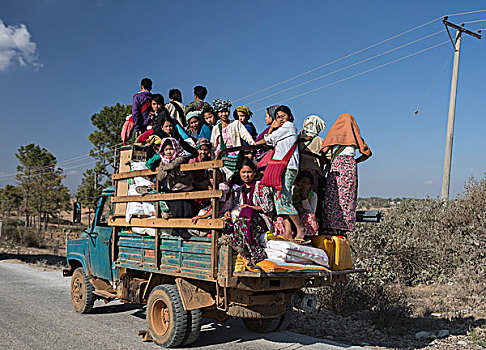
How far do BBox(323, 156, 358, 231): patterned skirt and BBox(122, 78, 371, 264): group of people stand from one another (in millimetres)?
13

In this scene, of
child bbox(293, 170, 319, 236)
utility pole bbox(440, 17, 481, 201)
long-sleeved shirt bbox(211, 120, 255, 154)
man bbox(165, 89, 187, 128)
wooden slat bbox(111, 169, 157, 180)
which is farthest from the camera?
utility pole bbox(440, 17, 481, 201)

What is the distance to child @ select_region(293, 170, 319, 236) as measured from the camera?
5.67 metres

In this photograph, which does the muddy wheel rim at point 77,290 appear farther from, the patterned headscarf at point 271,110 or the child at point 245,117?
the patterned headscarf at point 271,110

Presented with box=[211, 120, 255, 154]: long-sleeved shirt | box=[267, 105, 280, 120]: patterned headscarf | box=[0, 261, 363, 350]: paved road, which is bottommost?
box=[0, 261, 363, 350]: paved road

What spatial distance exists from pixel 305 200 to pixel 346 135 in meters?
1.00

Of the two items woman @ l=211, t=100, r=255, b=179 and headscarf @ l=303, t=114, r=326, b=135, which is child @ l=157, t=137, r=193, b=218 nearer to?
woman @ l=211, t=100, r=255, b=179

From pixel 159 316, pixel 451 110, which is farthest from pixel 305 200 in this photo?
pixel 451 110

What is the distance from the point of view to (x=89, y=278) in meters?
7.76

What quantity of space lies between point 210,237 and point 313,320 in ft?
10.7

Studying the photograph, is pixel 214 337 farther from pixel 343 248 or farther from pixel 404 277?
pixel 404 277

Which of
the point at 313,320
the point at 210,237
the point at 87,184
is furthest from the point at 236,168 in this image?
the point at 87,184

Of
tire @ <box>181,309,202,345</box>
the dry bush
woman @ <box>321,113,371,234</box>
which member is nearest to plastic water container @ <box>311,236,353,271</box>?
woman @ <box>321,113,371,234</box>

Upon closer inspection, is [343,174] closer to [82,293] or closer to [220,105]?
[220,105]

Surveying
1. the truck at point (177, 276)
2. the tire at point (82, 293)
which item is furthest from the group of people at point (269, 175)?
the tire at point (82, 293)
